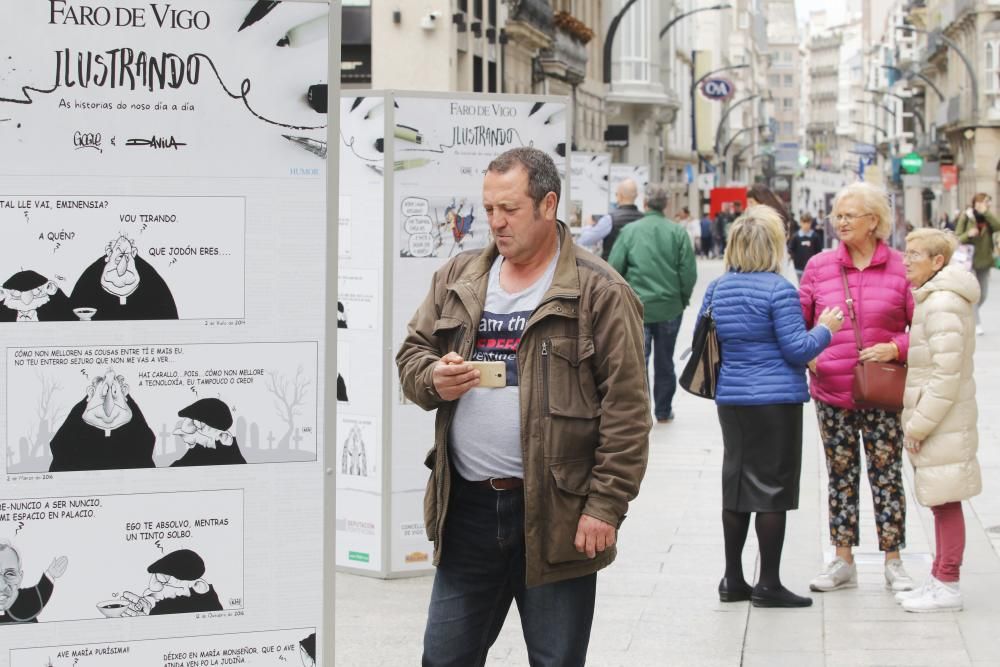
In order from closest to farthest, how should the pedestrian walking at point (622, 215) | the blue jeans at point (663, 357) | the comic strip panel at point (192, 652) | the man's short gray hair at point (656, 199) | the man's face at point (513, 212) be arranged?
the comic strip panel at point (192, 652) → the man's face at point (513, 212) → the man's short gray hair at point (656, 199) → the blue jeans at point (663, 357) → the pedestrian walking at point (622, 215)

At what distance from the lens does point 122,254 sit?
392cm

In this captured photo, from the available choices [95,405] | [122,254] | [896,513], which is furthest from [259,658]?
[896,513]

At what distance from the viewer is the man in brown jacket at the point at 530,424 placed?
414 centimetres

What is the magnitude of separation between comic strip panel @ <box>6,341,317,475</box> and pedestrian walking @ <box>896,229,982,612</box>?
339cm

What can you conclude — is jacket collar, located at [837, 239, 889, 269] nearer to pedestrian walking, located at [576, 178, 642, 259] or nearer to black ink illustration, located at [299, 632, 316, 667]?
black ink illustration, located at [299, 632, 316, 667]

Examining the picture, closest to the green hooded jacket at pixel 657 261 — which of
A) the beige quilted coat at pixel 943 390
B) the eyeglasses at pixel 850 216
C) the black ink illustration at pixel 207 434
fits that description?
the eyeglasses at pixel 850 216

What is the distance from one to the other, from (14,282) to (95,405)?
0.34 metres

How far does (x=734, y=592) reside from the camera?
7.27 metres

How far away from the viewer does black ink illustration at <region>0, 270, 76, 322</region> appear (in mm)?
3850

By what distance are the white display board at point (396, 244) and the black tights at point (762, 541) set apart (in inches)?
53.8

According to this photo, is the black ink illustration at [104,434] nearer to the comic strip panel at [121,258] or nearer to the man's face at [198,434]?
the man's face at [198,434]

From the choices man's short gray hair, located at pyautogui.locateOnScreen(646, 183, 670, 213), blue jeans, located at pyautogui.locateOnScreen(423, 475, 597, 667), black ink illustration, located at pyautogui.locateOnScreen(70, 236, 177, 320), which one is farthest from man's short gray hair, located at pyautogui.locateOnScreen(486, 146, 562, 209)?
man's short gray hair, located at pyautogui.locateOnScreen(646, 183, 670, 213)

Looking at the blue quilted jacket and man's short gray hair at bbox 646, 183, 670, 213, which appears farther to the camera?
man's short gray hair at bbox 646, 183, 670, 213

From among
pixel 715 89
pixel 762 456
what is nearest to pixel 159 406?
pixel 762 456
